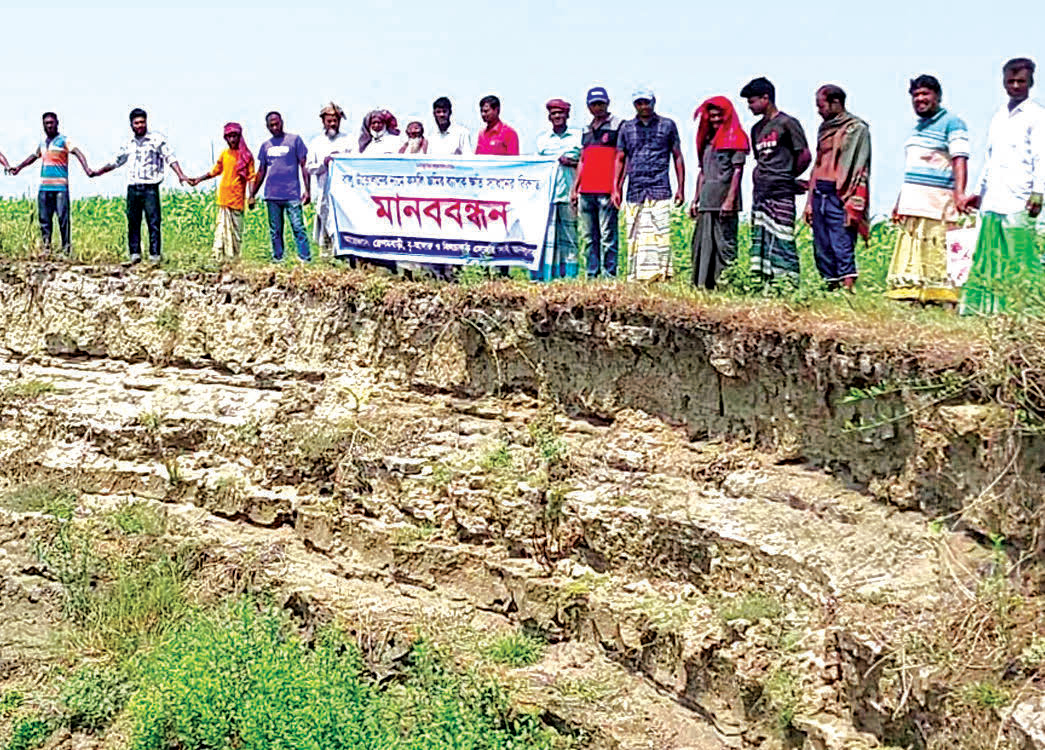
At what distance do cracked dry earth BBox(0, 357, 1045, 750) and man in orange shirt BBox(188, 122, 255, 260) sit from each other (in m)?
1.40

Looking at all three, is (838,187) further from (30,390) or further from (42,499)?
(30,390)

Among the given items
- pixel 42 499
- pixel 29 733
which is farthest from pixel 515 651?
pixel 42 499

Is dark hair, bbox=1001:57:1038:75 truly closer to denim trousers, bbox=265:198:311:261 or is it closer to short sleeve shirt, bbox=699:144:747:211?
short sleeve shirt, bbox=699:144:747:211

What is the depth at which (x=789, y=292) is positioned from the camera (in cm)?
863

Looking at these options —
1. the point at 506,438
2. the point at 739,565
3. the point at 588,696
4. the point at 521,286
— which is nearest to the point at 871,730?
the point at 739,565

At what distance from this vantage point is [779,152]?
9.05m

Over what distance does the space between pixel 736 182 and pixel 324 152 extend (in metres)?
4.12

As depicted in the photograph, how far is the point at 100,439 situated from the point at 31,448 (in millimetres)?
653

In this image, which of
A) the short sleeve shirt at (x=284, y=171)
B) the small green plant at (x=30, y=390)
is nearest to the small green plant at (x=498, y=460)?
the short sleeve shirt at (x=284, y=171)

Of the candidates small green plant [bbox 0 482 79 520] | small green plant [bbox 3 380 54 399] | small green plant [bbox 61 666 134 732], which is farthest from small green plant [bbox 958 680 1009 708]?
small green plant [bbox 3 380 54 399]

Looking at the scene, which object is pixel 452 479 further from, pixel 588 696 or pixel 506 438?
pixel 588 696

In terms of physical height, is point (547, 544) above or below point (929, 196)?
below

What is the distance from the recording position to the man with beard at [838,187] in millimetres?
8734

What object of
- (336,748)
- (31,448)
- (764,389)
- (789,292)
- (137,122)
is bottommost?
(336,748)
